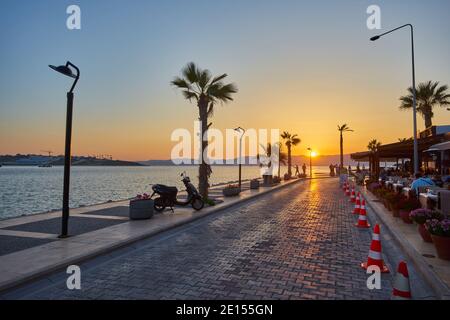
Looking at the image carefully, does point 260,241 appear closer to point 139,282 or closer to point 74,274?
point 139,282

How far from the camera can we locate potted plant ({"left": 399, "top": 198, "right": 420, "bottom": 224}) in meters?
9.35

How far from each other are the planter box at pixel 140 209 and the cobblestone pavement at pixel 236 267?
1904 millimetres

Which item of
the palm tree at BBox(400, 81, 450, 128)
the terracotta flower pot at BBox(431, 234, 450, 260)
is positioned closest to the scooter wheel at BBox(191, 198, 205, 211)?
the terracotta flower pot at BBox(431, 234, 450, 260)

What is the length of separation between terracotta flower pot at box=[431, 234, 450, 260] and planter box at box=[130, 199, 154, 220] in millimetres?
8568

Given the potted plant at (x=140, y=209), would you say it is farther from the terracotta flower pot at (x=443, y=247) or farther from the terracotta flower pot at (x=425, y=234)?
the terracotta flower pot at (x=443, y=247)

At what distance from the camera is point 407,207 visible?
376 inches

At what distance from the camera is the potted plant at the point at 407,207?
9.35m

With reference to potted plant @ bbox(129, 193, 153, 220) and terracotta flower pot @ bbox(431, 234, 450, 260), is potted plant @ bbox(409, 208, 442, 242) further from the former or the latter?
potted plant @ bbox(129, 193, 153, 220)

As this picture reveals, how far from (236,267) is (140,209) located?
230 inches

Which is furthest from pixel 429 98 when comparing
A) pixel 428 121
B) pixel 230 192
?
pixel 230 192

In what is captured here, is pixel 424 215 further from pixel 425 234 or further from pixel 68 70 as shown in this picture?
pixel 68 70

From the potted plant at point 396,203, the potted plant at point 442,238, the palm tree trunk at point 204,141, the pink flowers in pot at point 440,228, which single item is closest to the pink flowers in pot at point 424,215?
the pink flowers in pot at point 440,228
